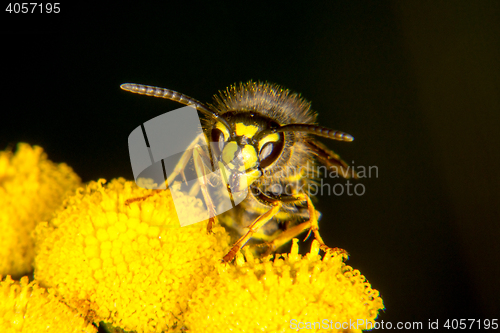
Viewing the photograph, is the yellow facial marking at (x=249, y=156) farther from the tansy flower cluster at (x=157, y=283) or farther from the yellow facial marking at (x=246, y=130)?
the tansy flower cluster at (x=157, y=283)

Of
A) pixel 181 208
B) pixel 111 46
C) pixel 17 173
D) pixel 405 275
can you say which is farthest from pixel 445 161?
pixel 17 173

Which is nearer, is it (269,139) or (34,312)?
(34,312)

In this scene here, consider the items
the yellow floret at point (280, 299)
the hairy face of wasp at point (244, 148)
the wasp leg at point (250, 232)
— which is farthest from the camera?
the hairy face of wasp at point (244, 148)

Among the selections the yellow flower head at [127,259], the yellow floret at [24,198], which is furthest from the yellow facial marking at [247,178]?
the yellow floret at [24,198]

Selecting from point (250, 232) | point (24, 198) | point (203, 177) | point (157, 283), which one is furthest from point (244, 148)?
point (24, 198)

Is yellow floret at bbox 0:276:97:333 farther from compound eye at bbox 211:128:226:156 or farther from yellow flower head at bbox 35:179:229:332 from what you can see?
compound eye at bbox 211:128:226:156

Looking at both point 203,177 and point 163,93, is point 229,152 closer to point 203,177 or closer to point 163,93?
point 203,177
